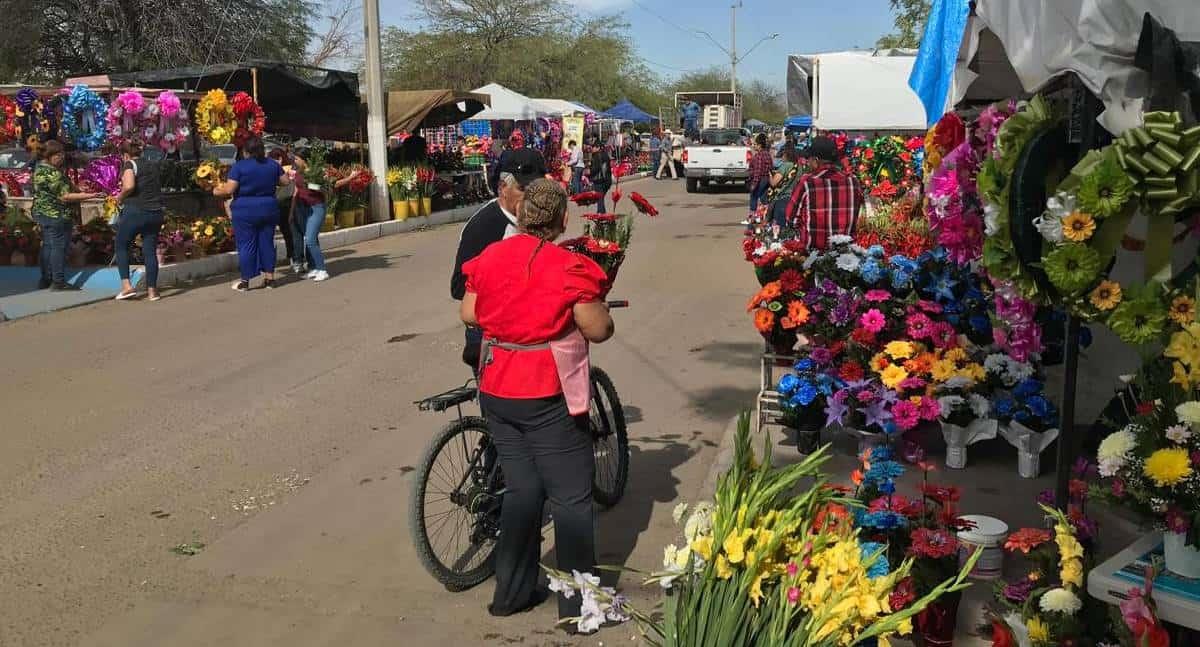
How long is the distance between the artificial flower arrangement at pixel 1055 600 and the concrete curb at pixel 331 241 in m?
11.7

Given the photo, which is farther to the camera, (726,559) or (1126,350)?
(1126,350)

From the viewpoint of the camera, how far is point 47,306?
11453 millimetres

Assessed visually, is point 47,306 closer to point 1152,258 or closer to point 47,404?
point 47,404

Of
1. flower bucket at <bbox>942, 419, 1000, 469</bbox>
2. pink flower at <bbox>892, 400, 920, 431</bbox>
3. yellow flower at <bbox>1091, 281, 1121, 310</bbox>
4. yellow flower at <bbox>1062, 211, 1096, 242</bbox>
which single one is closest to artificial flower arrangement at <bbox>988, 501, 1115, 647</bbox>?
yellow flower at <bbox>1091, 281, 1121, 310</bbox>

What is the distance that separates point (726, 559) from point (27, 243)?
1338cm

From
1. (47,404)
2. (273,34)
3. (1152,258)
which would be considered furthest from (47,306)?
(273,34)

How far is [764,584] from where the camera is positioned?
2902 millimetres

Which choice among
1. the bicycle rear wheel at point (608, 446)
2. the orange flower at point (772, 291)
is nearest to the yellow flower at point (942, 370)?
the orange flower at point (772, 291)

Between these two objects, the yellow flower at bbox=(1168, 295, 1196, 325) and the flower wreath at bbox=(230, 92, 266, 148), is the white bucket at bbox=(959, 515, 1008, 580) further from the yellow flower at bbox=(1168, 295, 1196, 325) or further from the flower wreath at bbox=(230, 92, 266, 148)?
the flower wreath at bbox=(230, 92, 266, 148)

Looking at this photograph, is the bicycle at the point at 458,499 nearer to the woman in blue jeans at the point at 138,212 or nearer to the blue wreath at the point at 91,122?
the woman in blue jeans at the point at 138,212

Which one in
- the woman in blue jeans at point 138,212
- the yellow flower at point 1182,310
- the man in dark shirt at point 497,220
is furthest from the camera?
the woman in blue jeans at point 138,212

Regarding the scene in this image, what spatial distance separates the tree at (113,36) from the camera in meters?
27.9

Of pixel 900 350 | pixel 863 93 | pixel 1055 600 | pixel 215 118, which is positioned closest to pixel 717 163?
pixel 863 93

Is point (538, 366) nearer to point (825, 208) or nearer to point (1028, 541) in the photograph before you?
point (1028, 541)
